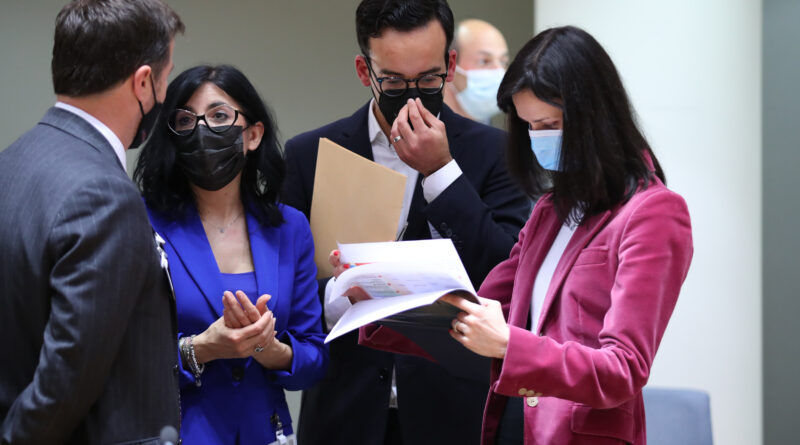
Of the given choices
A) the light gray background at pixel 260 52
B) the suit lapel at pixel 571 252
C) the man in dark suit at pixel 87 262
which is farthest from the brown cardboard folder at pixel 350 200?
the light gray background at pixel 260 52

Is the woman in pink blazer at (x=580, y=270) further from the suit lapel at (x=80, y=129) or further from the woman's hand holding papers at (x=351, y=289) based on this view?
the suit lapel at (x=80, y=129)

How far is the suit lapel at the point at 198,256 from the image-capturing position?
2018 millimetres

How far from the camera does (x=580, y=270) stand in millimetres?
1610

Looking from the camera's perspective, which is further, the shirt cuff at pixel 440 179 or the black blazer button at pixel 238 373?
the shirt cuff at pixel 440 179

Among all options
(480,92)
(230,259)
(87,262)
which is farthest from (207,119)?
(480,92)

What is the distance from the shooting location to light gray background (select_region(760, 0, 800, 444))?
3.73 m

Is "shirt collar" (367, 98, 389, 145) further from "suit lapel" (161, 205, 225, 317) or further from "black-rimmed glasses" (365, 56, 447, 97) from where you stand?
"suit lapel" (161, 205, 225, 317)

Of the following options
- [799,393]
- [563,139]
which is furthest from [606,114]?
[799,393]

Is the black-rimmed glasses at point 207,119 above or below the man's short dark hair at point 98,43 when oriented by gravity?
below

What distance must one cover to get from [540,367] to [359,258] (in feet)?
1.52

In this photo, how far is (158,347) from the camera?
5.05ft

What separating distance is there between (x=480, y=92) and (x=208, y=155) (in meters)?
2.67

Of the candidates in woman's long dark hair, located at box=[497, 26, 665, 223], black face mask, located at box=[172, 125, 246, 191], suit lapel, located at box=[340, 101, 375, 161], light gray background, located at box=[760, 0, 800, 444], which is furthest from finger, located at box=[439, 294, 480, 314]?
light gray background, located at box=[760, 0, 800, 444]

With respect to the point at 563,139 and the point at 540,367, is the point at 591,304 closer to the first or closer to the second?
the point at 540,367
